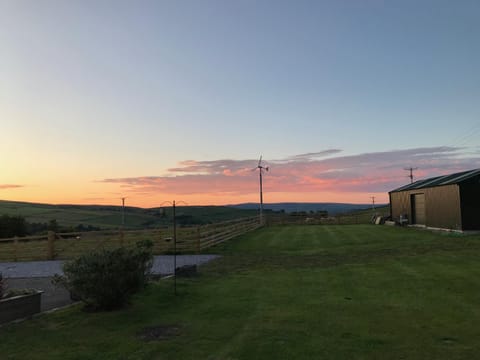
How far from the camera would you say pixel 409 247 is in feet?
57.6

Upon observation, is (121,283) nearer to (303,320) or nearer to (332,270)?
(303,320)

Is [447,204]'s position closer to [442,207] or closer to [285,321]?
[442,207]

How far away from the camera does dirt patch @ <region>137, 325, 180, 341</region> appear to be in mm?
5828

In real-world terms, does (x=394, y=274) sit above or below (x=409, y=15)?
below

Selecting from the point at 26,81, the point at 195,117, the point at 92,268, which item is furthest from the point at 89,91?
the point at 92,268

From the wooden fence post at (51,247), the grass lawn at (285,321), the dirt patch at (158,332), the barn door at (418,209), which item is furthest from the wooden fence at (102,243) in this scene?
the barn door at (418,209)

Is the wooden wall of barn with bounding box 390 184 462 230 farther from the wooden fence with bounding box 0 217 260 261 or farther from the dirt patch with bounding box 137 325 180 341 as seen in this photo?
the dirt patch with bounding box 137 325 180 341

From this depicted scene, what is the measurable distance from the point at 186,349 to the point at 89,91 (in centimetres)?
1592

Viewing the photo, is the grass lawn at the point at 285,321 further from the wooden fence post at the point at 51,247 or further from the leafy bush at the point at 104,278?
the wooden fence post at the point at 51,247

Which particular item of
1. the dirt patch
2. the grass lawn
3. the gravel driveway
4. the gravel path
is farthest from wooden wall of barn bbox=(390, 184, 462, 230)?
the dirt patch

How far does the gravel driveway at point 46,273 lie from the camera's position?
9.67 m

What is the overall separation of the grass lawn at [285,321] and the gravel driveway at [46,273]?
7.43 ft

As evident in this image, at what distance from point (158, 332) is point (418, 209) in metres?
30.1

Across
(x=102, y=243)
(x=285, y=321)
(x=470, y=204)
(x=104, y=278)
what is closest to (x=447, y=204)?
(x=470, y=204)
